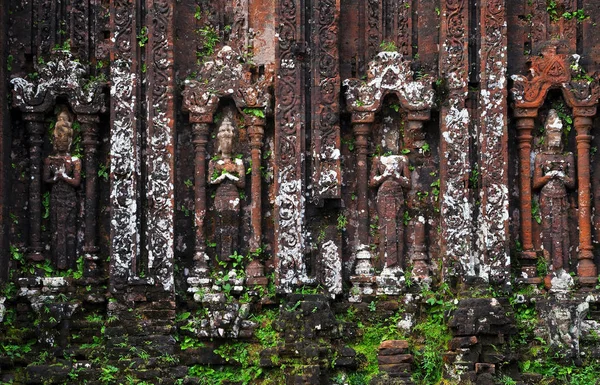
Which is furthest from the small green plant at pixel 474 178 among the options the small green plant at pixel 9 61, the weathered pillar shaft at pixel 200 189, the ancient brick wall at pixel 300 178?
the small green plant at pixel 9 61

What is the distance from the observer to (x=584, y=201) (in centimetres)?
1388

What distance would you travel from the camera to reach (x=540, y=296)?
1377 centimetres

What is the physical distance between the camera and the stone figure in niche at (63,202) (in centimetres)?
1374

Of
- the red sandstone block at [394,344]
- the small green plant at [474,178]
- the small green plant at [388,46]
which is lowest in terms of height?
the red sandstone block at [394,344]

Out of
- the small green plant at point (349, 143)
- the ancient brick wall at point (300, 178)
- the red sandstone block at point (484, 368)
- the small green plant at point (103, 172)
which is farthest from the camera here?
the small green plant at point (349, 143)

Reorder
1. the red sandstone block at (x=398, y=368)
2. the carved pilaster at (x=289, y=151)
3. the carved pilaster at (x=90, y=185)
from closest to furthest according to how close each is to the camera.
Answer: the red sandstone block at (x=398, y=368) < the carved pilaster at (x=289, y=151) < the carved pilaster at (x=90, y=185)

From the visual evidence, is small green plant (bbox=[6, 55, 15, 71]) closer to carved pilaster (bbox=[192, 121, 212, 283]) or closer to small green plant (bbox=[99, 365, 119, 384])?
carved pilaster (bbox=[192, 121, 212, 283])

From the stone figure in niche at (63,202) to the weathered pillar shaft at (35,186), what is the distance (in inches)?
5.4

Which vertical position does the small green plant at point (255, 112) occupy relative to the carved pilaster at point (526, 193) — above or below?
above

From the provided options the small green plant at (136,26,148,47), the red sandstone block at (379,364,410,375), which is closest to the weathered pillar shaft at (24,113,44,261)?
the small green plant at (136,26,148,47)

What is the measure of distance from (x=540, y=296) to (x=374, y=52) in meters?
4.50

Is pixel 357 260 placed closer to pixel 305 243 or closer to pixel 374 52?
pixel 305 243

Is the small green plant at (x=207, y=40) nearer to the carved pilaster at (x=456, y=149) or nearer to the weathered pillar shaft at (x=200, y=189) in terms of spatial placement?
the weathered pillar shaft at (x=200, y=189)

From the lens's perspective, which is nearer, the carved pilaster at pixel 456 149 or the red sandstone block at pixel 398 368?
the red sandstone block at pixel 398 368
